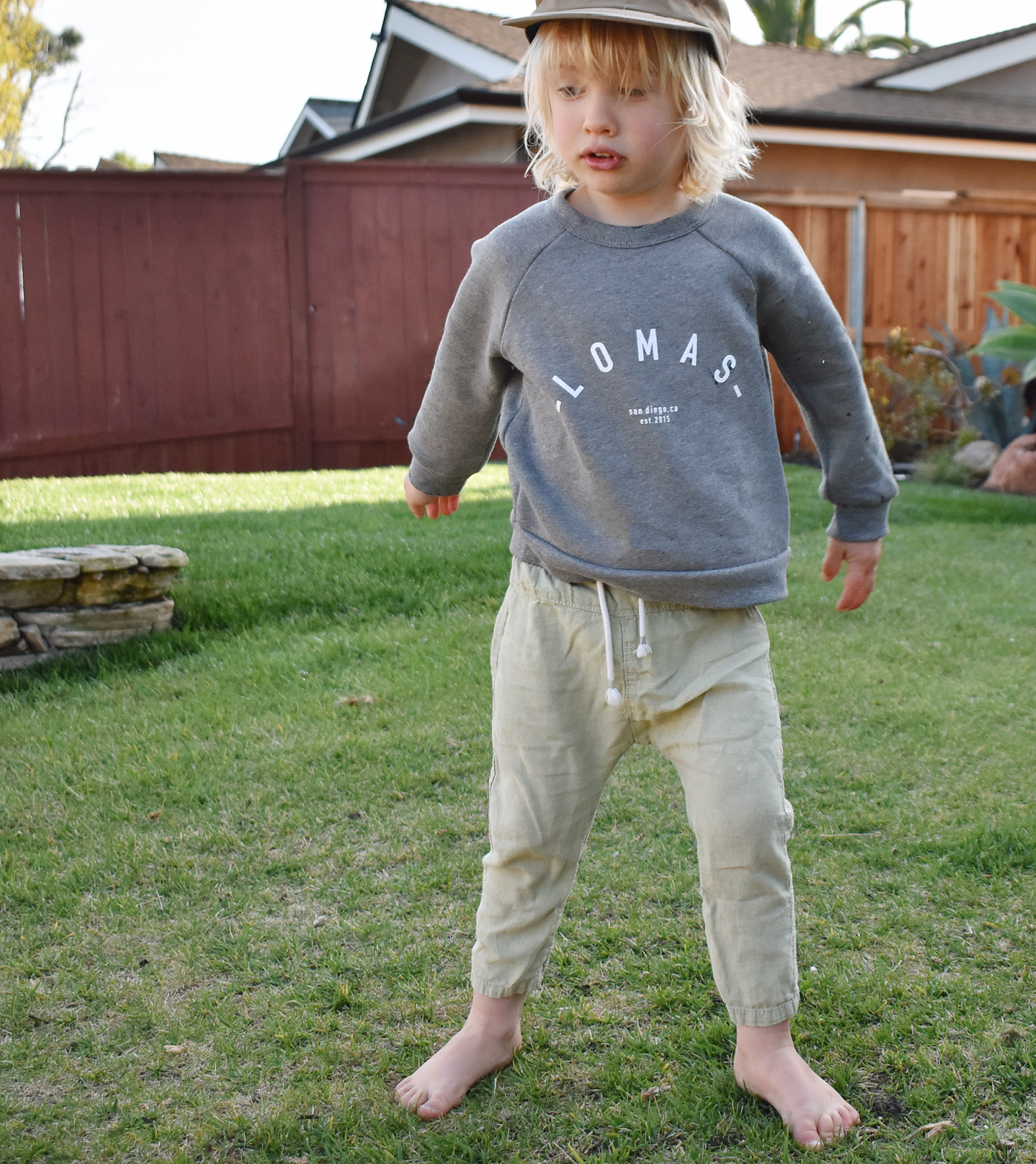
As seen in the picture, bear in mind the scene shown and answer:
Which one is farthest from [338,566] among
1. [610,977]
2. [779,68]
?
[779,68]

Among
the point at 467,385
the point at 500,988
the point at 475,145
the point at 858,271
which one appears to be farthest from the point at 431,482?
the point at 475,145

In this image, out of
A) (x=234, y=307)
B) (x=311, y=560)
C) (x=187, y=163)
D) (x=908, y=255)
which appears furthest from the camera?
(x=187, y=163)

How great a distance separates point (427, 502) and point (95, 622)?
7.77 ft

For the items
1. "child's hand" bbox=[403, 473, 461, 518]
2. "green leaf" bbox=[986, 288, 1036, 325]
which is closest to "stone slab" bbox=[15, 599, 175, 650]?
"child's hand" bbox=[403, 473, 461, 518]

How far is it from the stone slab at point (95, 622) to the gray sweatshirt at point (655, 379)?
2.62 metres

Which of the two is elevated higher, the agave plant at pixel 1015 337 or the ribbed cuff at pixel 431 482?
the agave plant at pixel 1015 337

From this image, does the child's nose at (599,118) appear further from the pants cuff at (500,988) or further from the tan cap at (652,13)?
the pants cuff at (500,988)

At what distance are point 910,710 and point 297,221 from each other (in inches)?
262

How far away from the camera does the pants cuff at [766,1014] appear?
5.61ft

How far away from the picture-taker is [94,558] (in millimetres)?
3879

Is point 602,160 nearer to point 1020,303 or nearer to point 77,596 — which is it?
point 77,596

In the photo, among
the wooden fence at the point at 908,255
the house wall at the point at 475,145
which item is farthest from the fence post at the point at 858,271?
the house wall at the point at 475,145

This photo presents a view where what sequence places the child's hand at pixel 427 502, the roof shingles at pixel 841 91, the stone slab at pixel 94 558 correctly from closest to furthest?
the child's hand at pixel 427 502
the stone slab at pixel 94 558
the roof shingles at pixel 841 91

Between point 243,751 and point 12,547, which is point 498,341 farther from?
point 12,547
